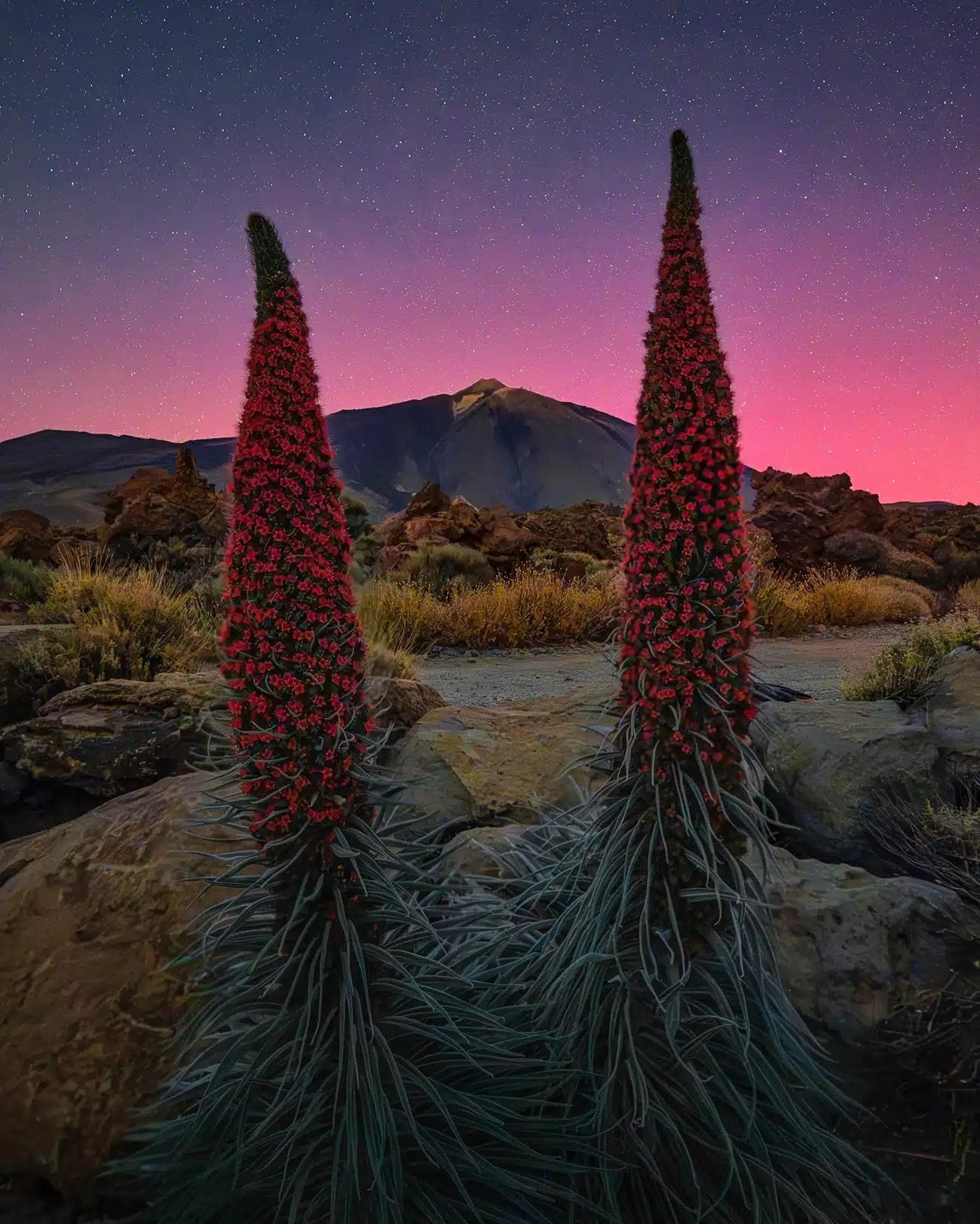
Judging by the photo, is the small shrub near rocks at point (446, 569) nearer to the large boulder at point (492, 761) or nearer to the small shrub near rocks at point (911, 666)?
the small shrub near rocks at point (911, 666)

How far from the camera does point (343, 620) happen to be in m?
1.86

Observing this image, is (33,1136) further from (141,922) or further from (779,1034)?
(779,1034)

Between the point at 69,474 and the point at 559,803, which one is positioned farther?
the point at 69,474

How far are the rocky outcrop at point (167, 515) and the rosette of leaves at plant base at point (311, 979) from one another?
47.5 feet

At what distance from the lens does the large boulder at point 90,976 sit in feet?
8.16

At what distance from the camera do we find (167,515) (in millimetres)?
16141

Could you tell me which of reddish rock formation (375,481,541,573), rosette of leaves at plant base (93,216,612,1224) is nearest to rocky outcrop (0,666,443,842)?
rosette of leaves at plant base (93,216,612,1224)

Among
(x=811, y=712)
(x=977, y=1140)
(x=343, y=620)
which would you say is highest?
(x=343, y=620)

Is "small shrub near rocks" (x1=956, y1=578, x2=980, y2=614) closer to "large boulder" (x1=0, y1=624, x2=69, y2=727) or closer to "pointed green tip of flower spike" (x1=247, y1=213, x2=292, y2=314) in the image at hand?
"large boulder" (x1=0, y1=624, x2=69, y2=727)

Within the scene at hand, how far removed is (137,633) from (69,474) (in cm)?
9668

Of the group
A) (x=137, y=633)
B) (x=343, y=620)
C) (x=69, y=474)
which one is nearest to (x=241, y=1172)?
(x=343, y=620)

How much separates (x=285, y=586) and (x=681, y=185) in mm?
1385

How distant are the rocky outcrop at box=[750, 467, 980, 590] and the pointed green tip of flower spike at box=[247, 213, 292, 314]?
16646 millimetres

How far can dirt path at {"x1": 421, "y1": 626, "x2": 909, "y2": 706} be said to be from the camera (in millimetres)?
7621
